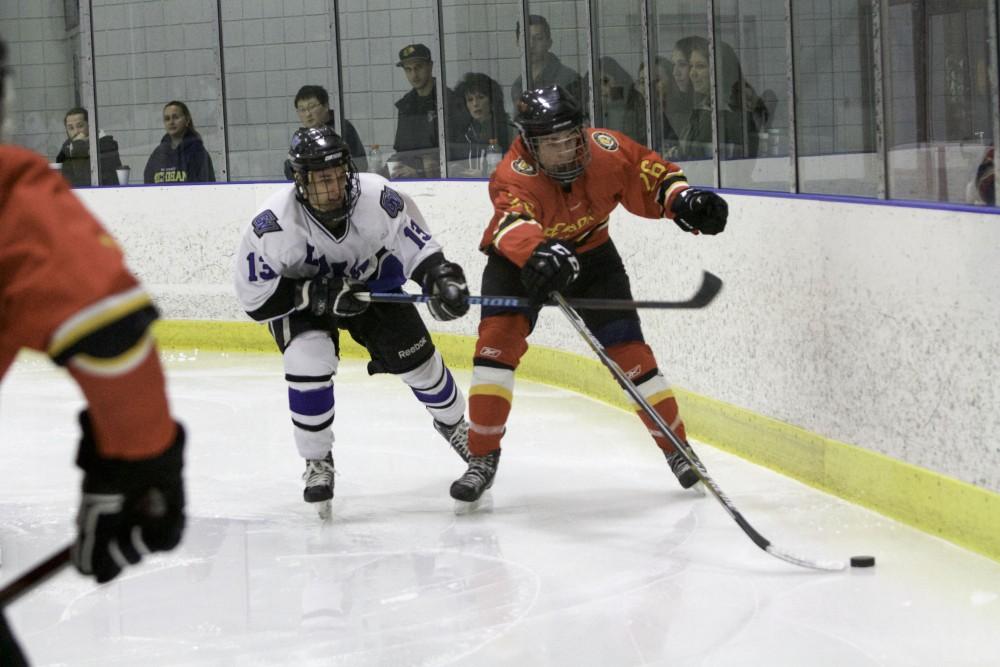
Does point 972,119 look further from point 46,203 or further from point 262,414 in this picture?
point 262,414

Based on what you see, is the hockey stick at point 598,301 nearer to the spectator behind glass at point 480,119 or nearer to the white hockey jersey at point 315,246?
the white hockey jersey at point 315,246

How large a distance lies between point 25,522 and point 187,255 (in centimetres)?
349

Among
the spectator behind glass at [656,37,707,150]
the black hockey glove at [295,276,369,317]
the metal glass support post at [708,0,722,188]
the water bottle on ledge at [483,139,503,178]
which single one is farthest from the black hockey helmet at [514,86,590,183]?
the water bottle on ledge at [483,139,503,178]

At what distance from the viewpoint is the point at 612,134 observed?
12.2 feet

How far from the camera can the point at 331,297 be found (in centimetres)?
346

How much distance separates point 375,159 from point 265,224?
3502mm

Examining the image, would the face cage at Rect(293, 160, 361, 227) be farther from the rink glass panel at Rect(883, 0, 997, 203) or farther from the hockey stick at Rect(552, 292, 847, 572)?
the rink glass panel at Rect(883, 0, 997, 203)

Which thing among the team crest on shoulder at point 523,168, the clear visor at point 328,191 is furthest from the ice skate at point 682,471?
the clear visor at point 328,191

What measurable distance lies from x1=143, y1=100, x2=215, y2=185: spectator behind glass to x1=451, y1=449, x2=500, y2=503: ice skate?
3917mm

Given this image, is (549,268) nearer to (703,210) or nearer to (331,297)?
(703,210)

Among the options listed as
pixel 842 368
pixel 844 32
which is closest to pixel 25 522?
pixel 842 368

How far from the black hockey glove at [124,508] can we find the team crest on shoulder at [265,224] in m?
2.28

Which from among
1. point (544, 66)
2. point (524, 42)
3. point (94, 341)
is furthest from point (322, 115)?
point (94, 341)

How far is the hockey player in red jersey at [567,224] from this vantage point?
347 centimetres
